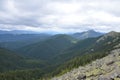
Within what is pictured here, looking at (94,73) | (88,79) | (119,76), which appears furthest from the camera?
(94,73)

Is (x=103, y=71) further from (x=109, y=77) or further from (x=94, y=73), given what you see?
(x=109, y=77)

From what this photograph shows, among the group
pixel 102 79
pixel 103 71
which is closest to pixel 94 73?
pixel 103 71

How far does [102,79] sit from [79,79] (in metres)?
20.2

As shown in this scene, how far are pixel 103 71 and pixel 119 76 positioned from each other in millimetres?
17431

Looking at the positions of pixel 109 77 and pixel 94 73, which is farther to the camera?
pixel 94 73

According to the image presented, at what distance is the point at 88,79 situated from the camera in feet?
246

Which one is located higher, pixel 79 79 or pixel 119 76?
pixel 119 76

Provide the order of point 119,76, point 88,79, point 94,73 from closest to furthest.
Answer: point 119,76, point 88,79, point 94,73

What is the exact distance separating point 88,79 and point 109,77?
14.6 m

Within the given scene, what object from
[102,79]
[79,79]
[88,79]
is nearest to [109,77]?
[102,79]

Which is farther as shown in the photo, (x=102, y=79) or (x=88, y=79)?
(x=88, y=79)

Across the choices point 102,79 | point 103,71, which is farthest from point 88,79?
point 102,79

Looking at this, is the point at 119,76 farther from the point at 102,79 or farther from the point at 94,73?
the point at 94,73

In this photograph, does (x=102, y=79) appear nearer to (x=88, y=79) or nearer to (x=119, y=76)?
(x=119, y=76)
